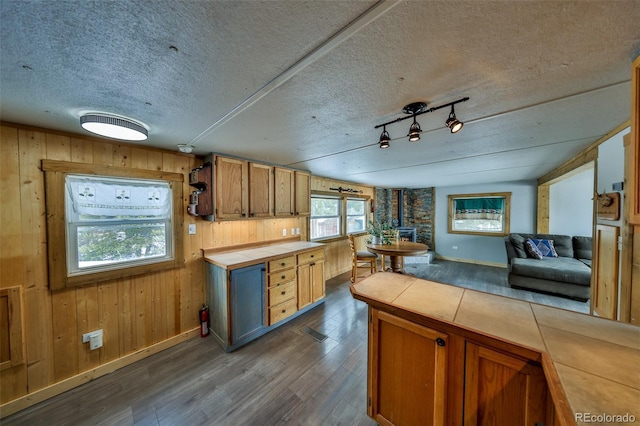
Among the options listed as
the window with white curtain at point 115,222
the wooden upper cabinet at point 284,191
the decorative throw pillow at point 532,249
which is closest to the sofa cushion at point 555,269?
the decorative throw pillow at point 532,249

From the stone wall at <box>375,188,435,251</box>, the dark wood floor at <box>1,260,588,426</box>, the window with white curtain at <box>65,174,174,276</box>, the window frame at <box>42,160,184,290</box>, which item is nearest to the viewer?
the dark wood floor at <box>1,260,588,426</box>

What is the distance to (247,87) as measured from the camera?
4.01 ft

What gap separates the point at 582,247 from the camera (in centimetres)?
423

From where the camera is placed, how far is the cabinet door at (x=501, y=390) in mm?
943

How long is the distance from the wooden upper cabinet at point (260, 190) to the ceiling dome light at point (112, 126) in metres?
1.33

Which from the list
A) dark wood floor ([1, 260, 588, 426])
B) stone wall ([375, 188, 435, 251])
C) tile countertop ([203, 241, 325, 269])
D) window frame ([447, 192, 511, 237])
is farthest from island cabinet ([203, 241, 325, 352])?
window frame ([447, 192, 511, 237])

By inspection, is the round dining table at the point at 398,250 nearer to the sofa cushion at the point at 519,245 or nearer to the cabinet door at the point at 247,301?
the cabinet door at the point at 247,301

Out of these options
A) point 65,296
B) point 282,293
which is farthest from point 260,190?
point 65,296

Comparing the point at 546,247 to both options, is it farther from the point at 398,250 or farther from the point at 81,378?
the point at 81,378

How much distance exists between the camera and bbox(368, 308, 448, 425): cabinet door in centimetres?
118

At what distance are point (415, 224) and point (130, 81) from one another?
7020 mm

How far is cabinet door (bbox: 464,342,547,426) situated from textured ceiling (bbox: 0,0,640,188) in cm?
141

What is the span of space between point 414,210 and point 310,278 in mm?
4850

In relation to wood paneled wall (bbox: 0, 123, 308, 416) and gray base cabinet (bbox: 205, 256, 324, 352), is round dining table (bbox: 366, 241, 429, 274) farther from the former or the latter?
wood paneled wall (bbox: 0, 123, 308, 416)
